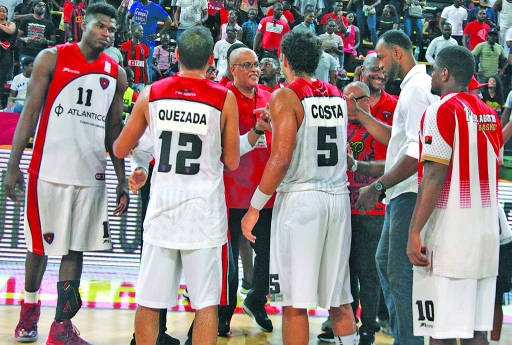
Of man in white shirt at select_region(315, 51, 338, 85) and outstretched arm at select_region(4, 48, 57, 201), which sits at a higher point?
man in white shirt at select_region(315, 51, 338, 85)

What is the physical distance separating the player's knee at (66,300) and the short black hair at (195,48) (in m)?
1.93

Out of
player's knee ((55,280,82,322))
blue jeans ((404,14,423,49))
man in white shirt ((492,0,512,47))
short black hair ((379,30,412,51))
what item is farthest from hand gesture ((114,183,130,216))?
man in white shirt ((492,0,512,47))

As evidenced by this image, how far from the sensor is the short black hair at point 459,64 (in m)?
3.55

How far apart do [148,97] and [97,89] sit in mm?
1119

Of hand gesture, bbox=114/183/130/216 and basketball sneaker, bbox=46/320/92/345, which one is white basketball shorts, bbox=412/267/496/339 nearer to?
hand gesture, bbox=114/183/130/216

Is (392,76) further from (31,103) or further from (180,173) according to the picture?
A: (31,103)

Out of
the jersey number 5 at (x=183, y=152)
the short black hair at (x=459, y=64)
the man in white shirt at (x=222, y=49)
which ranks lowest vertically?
the jersey number 5 at (x=183, y=152)

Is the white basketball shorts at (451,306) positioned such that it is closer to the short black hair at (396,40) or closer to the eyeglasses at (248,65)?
the short black hair at (396,40)

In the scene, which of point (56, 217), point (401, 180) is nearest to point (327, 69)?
point (56, 217)

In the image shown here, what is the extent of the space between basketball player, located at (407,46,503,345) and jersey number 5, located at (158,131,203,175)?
1269 mm

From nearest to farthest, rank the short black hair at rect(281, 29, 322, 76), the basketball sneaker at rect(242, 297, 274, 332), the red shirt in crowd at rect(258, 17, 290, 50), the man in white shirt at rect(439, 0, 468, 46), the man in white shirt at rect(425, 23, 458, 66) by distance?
the short black hair at rect(281, 29, 322, 76), the basketball sneaker at rect(242, 297, 274, 332), the red shirt in crowd at rect(258, 17, 290, 50), the man in white shirt at rect(425, 23, 458, 66), the man in white shirt at rect(439, 0, 468, 46)

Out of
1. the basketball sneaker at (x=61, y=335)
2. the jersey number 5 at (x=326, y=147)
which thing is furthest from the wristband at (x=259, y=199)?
the basketball sneaker at (x=61, y=335)

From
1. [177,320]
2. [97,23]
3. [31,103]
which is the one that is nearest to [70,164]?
[31,103]

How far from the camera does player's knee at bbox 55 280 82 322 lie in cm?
459
